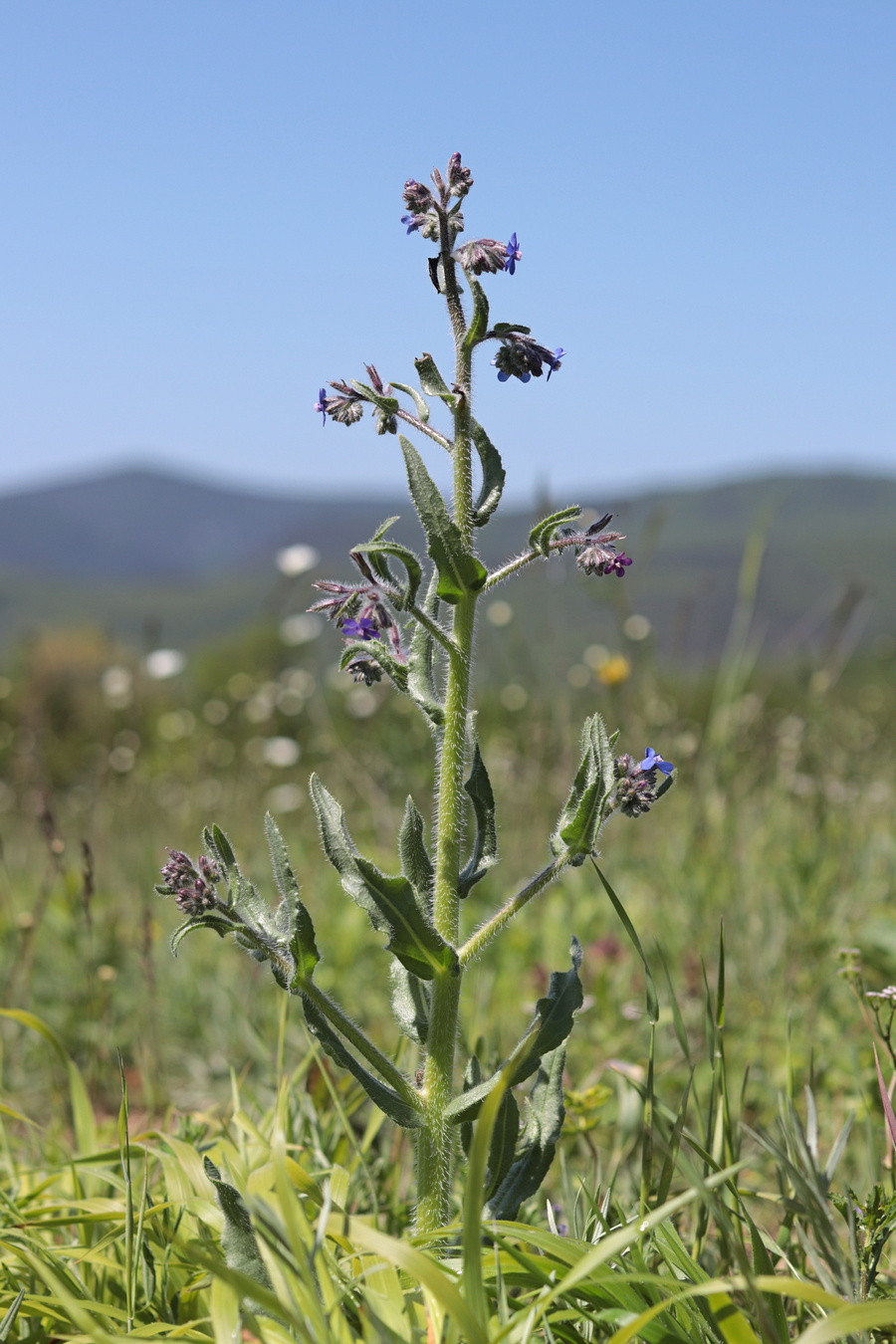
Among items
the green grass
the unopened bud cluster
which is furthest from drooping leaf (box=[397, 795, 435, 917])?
the green grass

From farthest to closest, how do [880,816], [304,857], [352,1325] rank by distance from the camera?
[880,816]
[304,857]
[352,1325]

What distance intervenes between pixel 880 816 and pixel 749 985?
9.37 ft

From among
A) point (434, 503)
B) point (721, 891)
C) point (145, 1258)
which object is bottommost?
point (721, 891)

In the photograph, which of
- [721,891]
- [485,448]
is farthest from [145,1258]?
[721,891]

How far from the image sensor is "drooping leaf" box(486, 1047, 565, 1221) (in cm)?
198

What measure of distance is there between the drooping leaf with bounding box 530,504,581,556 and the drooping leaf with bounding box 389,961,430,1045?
2.60ft

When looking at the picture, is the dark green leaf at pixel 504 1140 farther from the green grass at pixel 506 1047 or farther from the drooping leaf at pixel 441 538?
the drooping leaf at pixel 441 538

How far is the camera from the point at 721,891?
4.74 metres

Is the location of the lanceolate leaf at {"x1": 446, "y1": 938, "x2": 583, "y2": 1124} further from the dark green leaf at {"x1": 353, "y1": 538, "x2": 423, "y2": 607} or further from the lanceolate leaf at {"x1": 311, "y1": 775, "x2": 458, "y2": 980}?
the dark green leaf at {"x1": 353, "y1": 538, "x2": 423, "y2": 607}

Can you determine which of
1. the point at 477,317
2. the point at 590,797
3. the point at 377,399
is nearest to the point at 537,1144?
the point at 590,797

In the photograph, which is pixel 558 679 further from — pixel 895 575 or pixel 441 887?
pixel 895 575

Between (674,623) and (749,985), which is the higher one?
(674,623)

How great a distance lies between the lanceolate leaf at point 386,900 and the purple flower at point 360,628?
256 millimetres

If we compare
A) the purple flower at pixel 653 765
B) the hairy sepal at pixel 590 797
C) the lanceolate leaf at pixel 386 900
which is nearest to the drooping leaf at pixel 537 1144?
the lanceolate leaf at pixel 386 900
